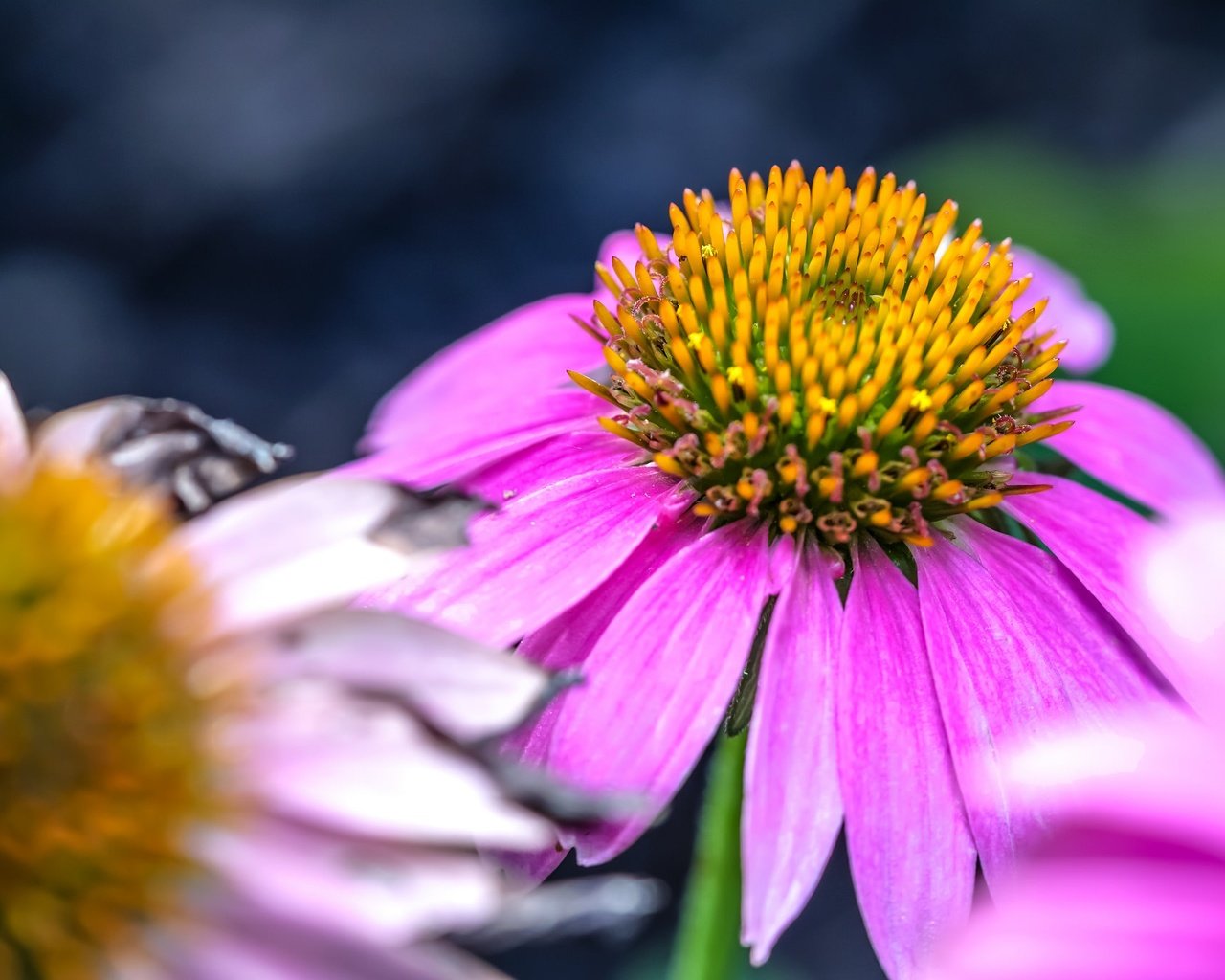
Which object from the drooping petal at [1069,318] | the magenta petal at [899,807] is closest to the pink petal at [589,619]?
the magenta petal at [899,807]

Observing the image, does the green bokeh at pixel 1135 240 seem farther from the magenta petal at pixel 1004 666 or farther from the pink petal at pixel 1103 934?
the pink petal at pixel 1103 934

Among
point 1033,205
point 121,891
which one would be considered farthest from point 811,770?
point 1033,205

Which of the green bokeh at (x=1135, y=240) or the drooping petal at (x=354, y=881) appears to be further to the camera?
the green bokeh at (x=1135, y=240)

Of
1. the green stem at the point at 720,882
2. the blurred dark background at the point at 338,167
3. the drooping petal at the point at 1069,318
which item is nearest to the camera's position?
the green stem at the point at 720,882

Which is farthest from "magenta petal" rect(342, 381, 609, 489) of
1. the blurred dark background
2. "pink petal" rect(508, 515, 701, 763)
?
the blurred dark background

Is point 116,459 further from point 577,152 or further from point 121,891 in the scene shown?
point 577,152
